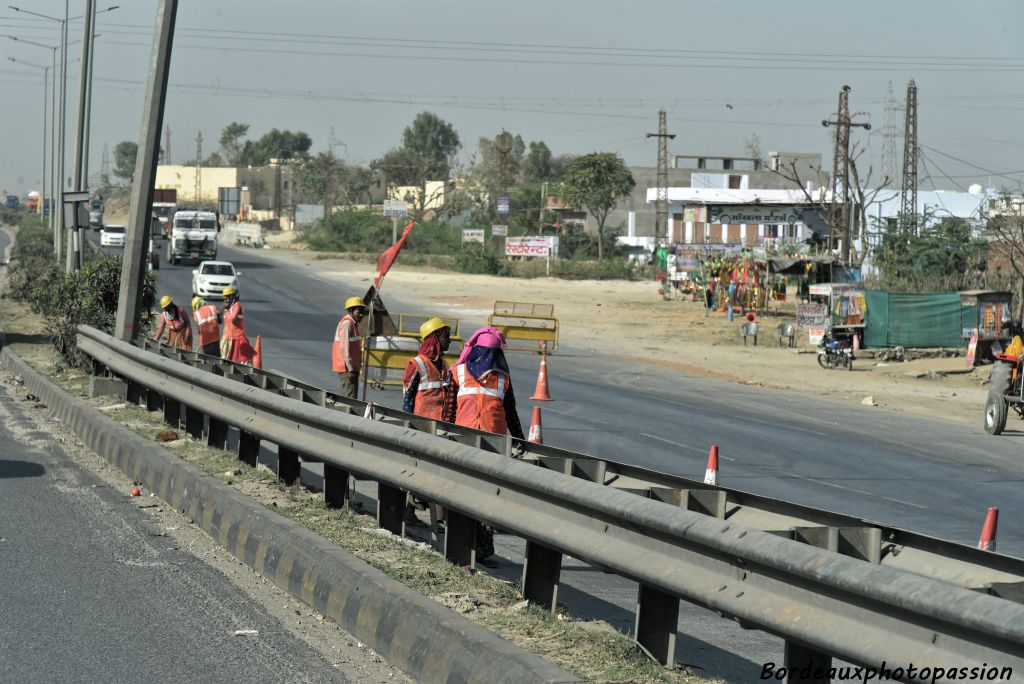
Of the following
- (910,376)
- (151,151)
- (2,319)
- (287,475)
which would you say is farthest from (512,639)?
(2,319)

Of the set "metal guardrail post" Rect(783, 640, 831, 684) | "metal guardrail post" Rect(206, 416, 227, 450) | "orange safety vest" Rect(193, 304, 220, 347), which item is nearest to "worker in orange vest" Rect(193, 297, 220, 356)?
"orange safety vest" Rect(193, 304, 220, 347)

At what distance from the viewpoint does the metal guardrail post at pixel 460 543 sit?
7797 millimetres

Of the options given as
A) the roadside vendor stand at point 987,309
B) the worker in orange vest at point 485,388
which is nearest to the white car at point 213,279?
the roadside vendor stand at point 987,309

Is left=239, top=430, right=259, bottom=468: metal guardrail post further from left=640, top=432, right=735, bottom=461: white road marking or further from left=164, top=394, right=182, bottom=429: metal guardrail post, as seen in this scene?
left=640, top=432, right=735, bottom=461: white road marking

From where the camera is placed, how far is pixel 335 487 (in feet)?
31.6

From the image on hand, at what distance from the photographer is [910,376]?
32.8 metres

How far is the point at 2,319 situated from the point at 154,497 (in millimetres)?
25190

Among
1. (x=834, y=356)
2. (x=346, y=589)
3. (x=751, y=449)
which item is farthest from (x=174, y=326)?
(x=834, y=356)

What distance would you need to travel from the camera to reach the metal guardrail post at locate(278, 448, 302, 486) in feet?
35.0

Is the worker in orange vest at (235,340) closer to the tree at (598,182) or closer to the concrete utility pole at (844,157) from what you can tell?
the concrete utility pole at (844,157)

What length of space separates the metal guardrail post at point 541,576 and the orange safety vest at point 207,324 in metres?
15.2

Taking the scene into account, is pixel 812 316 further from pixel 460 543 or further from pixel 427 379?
pixel 460 543

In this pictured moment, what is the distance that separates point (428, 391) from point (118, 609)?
154 inches

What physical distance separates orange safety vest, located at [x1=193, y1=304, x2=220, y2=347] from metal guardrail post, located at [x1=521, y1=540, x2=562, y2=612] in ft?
49.8
